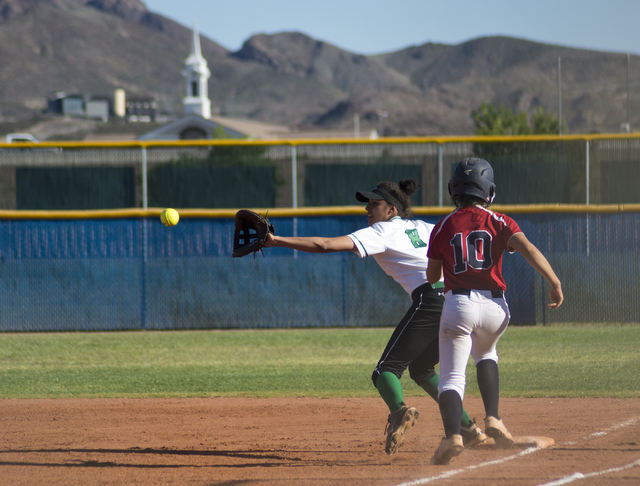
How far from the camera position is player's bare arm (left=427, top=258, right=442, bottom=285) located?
400 centimetres

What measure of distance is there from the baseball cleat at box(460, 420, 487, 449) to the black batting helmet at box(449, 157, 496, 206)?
1420 mm

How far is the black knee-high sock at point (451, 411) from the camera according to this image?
150 inches

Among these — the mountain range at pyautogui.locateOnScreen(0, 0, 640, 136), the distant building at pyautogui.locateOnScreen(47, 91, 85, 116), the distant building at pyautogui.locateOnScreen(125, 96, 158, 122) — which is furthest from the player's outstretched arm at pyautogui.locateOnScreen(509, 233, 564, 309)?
the mountain range at pyautogui.locateOnScreen(0, 0, 640, 136)

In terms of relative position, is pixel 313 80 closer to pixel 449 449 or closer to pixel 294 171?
pixel 294 171

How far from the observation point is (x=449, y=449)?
3797mm

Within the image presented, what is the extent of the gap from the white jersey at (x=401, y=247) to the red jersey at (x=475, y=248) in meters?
0.36

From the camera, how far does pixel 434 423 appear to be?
5.21 metres

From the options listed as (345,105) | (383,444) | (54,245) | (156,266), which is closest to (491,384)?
(383,444)

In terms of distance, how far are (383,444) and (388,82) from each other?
192830mm

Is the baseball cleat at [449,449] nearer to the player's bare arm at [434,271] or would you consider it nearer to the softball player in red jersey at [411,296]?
the softball player in red jersey at [411,296]

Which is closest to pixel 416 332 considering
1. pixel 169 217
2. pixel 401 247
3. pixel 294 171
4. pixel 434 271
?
pixel 434 271

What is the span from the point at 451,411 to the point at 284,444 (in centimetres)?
144

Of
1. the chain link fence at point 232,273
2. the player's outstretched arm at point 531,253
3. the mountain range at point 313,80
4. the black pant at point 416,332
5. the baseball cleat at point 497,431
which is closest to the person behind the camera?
the player's outstretched arm at point 531,253

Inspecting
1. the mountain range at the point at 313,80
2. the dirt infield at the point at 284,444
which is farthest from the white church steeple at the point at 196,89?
the mountain range at the point at 313,80
